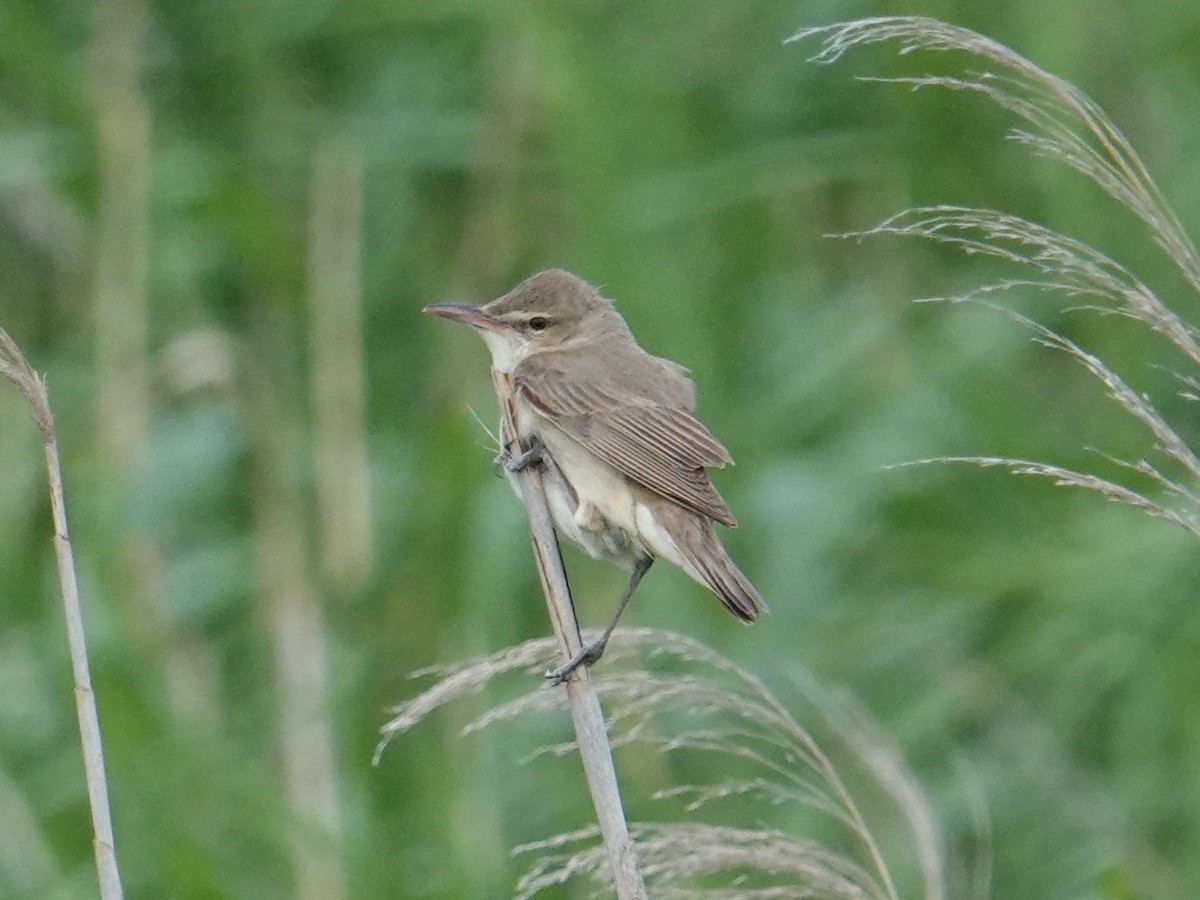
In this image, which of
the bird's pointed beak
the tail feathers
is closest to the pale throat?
the bird's pointed beak

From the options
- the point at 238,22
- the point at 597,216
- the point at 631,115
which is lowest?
the point at 597,216

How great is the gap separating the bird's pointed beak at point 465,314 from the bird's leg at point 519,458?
408mm

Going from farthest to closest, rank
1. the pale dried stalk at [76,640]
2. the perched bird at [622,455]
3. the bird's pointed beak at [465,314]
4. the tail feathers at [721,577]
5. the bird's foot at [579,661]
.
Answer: the bird's pointed beak at [465,314] → the perched bird at [622,455] → the tail feathers at [721,577] → the bird's foot at [579,661] → the pale dried stalk at [76,640]


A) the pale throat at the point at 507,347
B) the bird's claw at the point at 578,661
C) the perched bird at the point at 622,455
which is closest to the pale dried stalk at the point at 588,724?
the bird's claw at the point at 578,661

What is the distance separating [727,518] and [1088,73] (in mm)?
2915

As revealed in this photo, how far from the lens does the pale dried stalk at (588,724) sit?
252 cm

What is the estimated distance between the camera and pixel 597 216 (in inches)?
223

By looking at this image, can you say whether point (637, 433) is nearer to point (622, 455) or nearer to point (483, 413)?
point (622, 455)

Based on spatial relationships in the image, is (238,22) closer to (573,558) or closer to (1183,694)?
(573,558)

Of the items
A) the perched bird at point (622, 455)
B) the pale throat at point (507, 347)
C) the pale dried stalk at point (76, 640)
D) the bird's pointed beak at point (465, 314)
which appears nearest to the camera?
the pale dried stalk at point (76, 640)

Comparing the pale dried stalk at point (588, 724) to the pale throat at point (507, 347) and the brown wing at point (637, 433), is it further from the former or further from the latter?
the pale throat at point (507, 347)

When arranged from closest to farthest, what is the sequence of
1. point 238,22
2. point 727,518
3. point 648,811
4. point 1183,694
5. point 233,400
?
point 727,518 → point 648,811 → point 1183,694 → point 233,400 → point 238,22

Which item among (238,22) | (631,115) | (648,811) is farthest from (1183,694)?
(238,22)

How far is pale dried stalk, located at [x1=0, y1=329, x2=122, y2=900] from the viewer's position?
2.46 m
